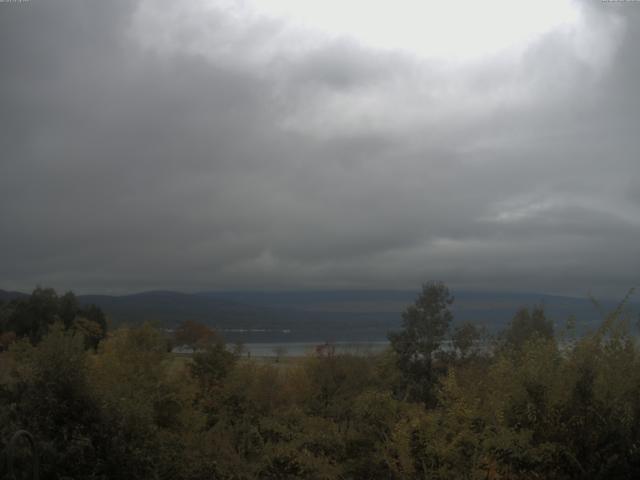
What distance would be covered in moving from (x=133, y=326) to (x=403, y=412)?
1162 cm

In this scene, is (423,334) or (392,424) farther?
(423,334)

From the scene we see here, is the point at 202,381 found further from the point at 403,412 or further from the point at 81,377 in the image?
the point at 81,377

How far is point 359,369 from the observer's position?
28.9m

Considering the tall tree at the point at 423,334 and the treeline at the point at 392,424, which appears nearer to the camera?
the treeline at the point at 392,424

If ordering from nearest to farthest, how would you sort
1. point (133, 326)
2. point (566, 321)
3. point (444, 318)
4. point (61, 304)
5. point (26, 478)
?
point (26, 478), point (566, 321), point (133, 326), point (444, 318), point (61, 304)

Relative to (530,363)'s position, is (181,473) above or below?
below

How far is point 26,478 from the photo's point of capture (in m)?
9.77

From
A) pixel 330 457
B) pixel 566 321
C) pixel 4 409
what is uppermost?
pixel 566 321

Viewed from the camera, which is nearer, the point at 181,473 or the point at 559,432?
the point at 559,432

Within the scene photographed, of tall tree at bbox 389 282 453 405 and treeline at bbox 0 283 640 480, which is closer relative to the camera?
treeline at bbox 0 283 640 480

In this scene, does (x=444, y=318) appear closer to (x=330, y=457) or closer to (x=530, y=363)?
(x=330, y=457)

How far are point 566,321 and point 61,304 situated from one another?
60.5 metres

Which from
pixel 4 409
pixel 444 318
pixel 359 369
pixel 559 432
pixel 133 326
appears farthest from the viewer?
pixel 444 318

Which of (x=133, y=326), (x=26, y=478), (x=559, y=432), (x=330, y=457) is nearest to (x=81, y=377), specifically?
(x=26, y=478)
